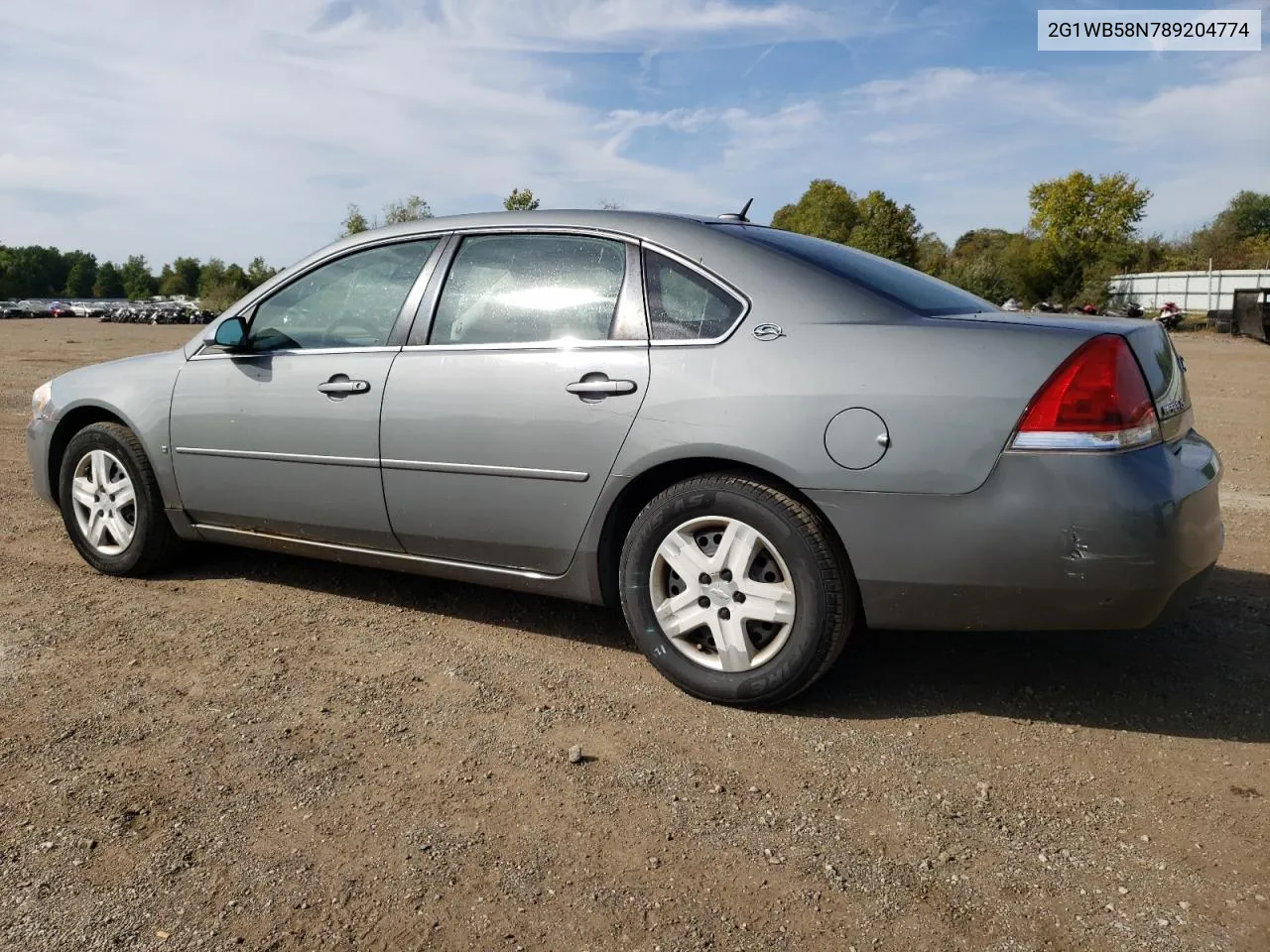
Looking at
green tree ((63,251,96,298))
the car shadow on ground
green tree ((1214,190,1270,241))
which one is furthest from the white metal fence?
green tree ((63,251,96,298))

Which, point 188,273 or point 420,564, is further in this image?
point 188,273

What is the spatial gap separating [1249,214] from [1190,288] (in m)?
38.5

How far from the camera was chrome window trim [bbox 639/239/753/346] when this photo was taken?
3299mm

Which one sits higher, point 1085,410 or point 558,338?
point 558,338

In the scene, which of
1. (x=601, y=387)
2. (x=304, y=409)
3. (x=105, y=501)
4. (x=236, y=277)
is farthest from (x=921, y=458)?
(x=236, y=277)

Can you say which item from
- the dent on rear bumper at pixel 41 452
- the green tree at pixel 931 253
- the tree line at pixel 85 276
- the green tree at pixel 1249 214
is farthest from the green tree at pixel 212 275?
the dent on rear bumper at pixel 41 452

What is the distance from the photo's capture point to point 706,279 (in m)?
3.41

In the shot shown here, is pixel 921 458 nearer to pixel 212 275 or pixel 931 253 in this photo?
pixel 931 253

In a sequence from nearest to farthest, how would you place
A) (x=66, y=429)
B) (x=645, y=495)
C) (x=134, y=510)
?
(x=645, y=495) → (x=134, y=510) → (x=66, y=429)

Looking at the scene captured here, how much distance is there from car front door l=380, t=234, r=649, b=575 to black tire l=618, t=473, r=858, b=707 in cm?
26

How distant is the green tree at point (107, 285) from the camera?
563 feet

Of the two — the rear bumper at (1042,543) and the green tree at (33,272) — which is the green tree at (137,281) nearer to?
the green tree at (33,272)

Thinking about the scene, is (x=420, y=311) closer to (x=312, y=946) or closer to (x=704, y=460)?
(x=704, y=460)

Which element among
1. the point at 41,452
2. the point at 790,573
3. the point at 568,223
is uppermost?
the point at 568,223
